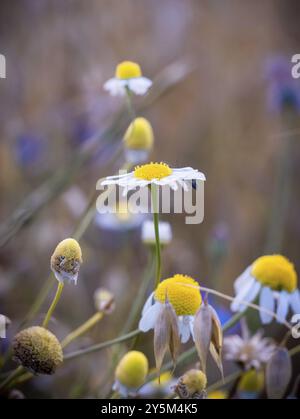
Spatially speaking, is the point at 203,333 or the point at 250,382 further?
the point at 250,382

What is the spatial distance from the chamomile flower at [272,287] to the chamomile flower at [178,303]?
0.06 metres

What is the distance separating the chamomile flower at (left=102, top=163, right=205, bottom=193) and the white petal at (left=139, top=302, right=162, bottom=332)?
79 mm

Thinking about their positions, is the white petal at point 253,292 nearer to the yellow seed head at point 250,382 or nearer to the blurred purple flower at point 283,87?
the yellow seed head at point 250,382

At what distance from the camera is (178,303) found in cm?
39

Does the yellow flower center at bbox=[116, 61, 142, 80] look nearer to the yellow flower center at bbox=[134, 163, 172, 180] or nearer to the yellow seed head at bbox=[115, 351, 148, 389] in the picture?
the yellow flower center at bbox=[134, 163, 172, 180]

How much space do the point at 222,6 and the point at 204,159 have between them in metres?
0.35

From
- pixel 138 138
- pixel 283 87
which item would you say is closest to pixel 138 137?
pixel 138 138

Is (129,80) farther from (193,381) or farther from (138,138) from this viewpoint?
(193,381)

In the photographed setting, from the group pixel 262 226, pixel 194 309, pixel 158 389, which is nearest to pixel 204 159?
pixel 262 226

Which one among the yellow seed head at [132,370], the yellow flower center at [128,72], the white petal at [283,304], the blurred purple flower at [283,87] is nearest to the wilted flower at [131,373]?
the yellow seed head at [132,370]

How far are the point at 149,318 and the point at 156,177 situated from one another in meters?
0.09

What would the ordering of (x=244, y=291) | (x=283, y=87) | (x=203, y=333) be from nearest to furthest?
(x=203, y=333), (x=244, y=291), (x=283, y=87)

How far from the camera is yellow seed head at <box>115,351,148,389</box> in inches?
16.2
